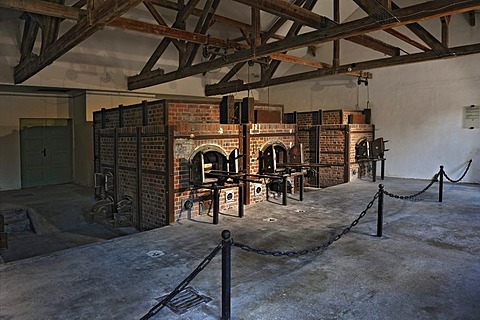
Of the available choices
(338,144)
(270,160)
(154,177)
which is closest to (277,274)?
(154,177)

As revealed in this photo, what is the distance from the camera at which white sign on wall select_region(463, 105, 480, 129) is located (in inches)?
337

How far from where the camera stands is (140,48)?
346 inches

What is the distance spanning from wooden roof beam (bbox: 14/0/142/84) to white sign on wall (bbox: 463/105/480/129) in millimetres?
8515

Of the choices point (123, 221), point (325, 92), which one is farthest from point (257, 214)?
point (325, 92)

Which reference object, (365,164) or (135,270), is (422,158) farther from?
(135,270)

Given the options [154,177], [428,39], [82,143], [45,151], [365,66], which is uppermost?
[428,39]

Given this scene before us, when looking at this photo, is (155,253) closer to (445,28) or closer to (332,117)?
(445,28)

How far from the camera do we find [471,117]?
28.4 feet

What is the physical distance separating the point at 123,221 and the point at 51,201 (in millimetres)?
1994

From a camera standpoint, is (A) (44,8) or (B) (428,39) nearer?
(A) (44,8)

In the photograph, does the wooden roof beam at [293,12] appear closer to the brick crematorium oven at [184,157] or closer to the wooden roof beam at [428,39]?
the brick crematorium oven at [184,157]

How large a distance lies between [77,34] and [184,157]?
2175mm

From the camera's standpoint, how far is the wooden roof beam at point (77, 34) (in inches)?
136

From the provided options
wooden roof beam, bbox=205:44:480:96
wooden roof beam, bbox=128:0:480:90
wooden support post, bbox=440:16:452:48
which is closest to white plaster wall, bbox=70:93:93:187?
wooden roof beam, bbox=205:44:480:96
